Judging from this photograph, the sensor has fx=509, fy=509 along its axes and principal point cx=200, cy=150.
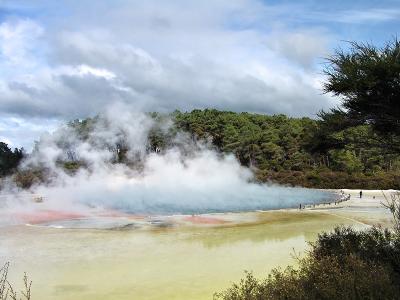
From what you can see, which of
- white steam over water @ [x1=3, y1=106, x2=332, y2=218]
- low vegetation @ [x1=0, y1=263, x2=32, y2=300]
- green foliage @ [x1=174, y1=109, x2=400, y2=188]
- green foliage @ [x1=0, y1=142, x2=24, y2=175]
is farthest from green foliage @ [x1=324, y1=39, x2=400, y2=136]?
green foliage @ [x1=0, y1=142, x2=24, y2=175]

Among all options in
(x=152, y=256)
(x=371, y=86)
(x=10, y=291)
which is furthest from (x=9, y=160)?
(x=371, y=86)

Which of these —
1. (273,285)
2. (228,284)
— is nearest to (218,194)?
(228,284)

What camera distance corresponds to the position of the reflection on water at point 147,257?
40.8 ft

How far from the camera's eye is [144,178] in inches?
2477

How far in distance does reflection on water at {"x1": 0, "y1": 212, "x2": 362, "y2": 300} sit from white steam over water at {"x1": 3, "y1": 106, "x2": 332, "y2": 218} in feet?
39.8

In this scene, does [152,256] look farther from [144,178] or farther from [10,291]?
[144,178]

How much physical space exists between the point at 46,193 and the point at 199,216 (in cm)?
3051

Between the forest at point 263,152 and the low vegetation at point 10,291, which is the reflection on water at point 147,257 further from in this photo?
the forest at point 263,152

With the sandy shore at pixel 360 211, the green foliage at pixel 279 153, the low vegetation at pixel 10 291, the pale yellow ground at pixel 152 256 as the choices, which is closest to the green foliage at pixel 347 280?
the pale yellow ground at pixel 152 256

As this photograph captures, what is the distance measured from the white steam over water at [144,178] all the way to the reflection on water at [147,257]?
39.8ft

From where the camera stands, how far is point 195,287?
484 inches

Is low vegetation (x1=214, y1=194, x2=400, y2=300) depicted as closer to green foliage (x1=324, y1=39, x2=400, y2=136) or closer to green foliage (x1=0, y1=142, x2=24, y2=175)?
green foliage (x1=324, y1=39, x2=400, y2=136)

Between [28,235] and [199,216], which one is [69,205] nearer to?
[199,216]

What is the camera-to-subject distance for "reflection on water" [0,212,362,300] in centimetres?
1245
